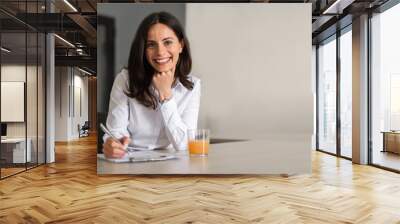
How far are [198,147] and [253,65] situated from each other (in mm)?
1441

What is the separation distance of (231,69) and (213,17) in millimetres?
796

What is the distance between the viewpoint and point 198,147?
6.02 meters

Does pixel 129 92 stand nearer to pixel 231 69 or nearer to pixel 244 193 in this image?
pixel 231 69

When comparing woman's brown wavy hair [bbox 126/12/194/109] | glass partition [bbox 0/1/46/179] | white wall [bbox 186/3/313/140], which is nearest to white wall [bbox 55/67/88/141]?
glass partition [bbox 0/1/46/179]

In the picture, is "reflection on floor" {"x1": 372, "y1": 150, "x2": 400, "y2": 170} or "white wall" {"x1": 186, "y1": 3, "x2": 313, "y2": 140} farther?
"reflection on floor" {"x1": 372, "y1": 150, "x2": 400, "y2": 170}

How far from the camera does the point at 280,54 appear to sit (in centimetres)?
607

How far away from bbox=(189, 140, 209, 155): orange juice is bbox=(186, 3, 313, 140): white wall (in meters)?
0.25

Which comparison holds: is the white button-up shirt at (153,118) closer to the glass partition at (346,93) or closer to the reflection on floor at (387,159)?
the reflection on floor at (387,159)

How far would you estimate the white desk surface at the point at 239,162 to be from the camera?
5.96 meters

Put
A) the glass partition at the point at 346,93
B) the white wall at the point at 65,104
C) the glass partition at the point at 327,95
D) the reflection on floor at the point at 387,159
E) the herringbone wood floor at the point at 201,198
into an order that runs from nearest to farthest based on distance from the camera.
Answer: the herringbone wood floor at the point at 201,198 < the reflection on floor at the point at 387,159 < the glass partition at the point at 346,93 < the glass partition at the point at 327,95 < the white wall at the point at 65,104

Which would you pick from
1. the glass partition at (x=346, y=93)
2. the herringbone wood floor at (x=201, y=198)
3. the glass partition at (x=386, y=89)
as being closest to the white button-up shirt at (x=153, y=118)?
the herringbone wood floor at (x=201, y=198)

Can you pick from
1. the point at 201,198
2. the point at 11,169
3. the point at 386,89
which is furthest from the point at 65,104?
the point at 201,198

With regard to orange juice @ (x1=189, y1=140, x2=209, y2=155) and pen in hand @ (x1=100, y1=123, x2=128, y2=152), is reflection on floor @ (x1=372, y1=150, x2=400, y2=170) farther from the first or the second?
pen in hand @ (x1=100, y1=123, x2=128, y2=152)

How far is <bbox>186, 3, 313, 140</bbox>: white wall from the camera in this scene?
600 centimetres
